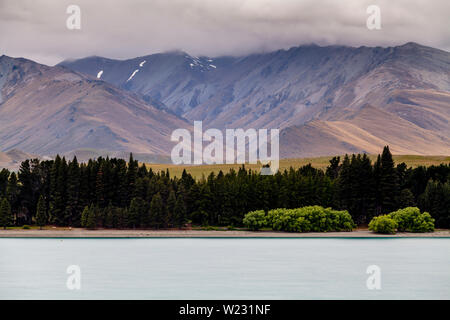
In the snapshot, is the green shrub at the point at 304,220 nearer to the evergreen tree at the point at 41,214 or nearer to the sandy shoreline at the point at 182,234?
the sandy shoreline at the point at 182,234

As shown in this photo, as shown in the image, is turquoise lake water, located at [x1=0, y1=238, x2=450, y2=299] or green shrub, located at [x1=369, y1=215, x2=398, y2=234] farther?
green shrub, located at [x1=369, y1=215, x2=398, y2=234]

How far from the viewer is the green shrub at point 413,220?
185500 mm

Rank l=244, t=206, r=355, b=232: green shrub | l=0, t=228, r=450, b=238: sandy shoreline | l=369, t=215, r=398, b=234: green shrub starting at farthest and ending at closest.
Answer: l=244, t=206, r=355, b=232: green shrub → l=369, t=215, r=398, b=234: green shrub → l=0, t=228, r=450, b=238: sandy shoreline

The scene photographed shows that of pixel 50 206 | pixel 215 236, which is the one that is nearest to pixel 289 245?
pixel 215 236

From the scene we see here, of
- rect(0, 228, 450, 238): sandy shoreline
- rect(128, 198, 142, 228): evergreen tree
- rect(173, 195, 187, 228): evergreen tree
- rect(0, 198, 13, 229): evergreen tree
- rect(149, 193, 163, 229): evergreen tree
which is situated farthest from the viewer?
rect(173, 195, 187, 228): evergreen tree

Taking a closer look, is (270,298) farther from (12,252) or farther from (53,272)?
(12,252)

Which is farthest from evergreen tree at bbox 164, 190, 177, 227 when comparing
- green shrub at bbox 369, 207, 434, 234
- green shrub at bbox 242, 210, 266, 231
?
green shrub at bbox 369, 207, 434, 234

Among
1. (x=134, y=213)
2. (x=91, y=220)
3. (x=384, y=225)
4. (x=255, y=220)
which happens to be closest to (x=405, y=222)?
(x=384, y=225)

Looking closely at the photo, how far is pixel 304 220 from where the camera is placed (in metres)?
188

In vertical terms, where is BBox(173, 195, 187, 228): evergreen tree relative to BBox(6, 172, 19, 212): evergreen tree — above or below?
below

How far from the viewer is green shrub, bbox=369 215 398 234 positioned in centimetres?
18500

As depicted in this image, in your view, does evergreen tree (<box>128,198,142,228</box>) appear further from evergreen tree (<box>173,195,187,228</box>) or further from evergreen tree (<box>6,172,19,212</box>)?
evergreen tree (<box>6,172,19,212</box>)

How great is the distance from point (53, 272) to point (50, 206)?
89694 millimetres

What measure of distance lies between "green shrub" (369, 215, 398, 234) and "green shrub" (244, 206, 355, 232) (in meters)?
6.07
